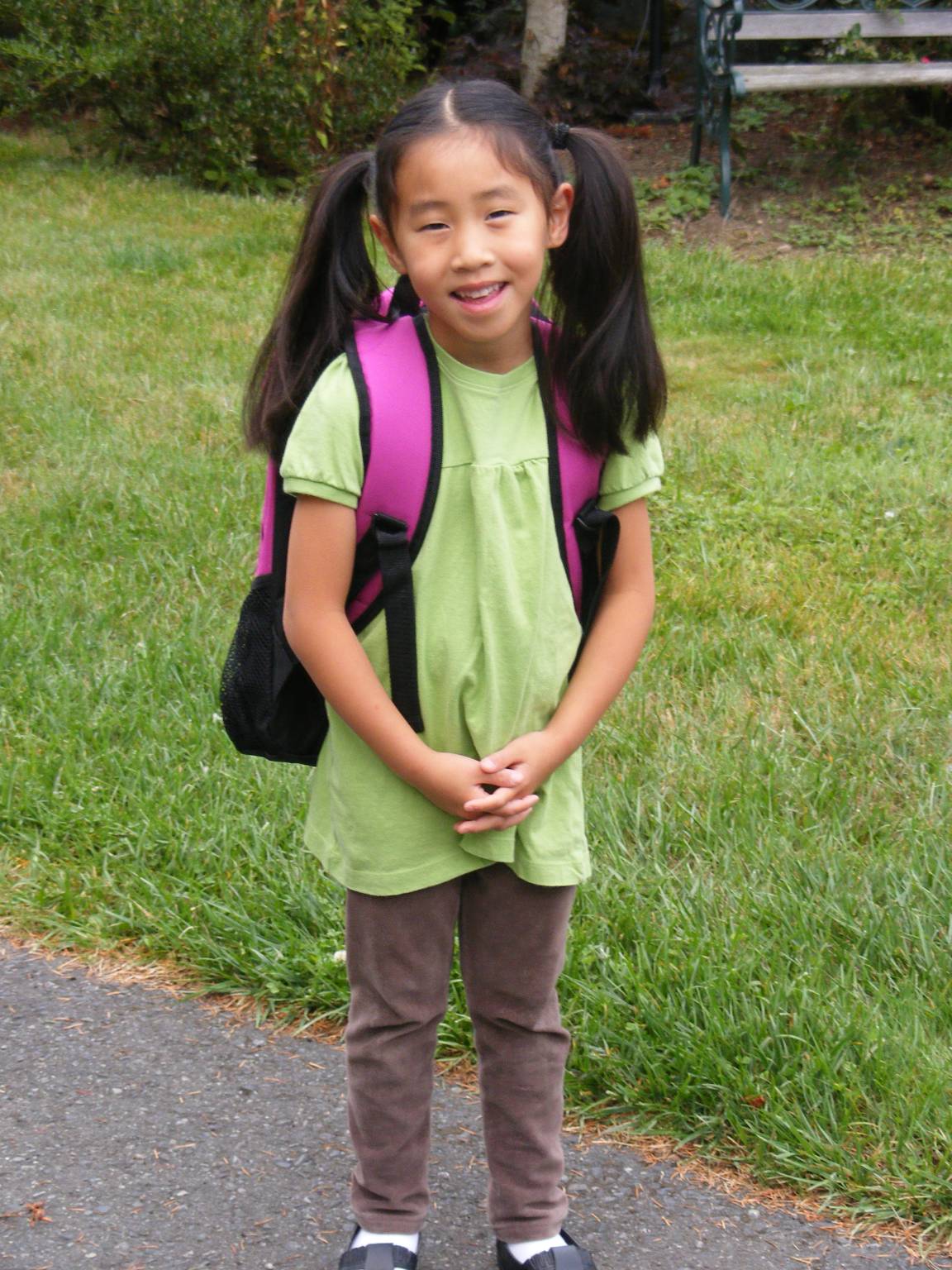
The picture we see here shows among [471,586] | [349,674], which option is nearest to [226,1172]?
[349,674]

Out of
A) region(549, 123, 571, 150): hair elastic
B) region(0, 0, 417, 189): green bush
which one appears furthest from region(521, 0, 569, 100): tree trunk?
region(549, 123, 571, 150): hair elastic

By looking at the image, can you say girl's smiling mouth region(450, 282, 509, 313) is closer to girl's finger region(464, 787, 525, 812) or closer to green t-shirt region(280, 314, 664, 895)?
green t-shirt region(280, 314, 664, 895)

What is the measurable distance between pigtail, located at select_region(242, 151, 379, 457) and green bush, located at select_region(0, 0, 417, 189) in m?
8.21

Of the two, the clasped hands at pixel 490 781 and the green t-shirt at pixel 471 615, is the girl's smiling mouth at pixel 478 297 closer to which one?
the green t-shirt at pixel 471 615

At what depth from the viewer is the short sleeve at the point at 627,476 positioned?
1.94 m

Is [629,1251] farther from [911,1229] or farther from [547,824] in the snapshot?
[547,824]

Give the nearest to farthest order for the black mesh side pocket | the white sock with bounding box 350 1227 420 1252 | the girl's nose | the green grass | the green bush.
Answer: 1. the girl's nose
2. the black mesh side pocket
3. the white sock with bounding box 350 1227 420 1252
4. the green grass
5. the green bush

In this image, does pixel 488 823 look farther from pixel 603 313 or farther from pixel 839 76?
pixel 839 76

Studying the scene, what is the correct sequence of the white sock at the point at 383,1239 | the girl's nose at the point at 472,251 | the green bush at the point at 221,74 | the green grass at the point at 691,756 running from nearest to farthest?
the girl's nose at the point at 472,251, the white sock at the point at 383,1239, the green grass at the point at 691,756, the green bush at the point at 221,74

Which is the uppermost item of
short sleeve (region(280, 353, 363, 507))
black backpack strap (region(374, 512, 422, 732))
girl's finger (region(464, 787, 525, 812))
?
short sleeve (region(280, 353, 363, 507))

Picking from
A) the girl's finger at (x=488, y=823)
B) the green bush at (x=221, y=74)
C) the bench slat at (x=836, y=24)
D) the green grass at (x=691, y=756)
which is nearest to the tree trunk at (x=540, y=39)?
the green bush at (x=221, y=74)

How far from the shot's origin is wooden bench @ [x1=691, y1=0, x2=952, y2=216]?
8195mm

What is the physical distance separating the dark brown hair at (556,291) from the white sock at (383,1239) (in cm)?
107

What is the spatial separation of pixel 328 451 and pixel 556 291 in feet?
1.33
